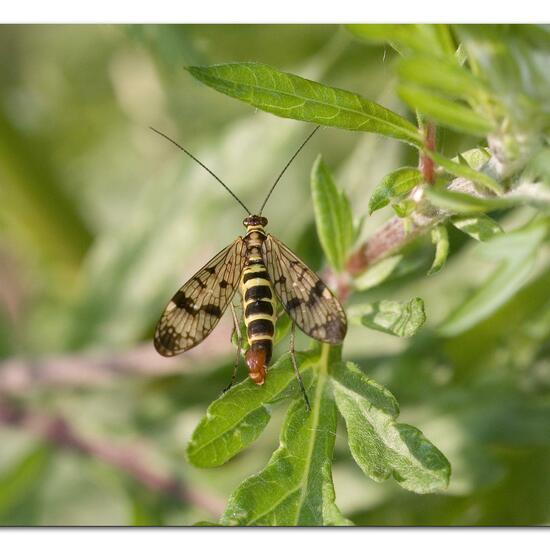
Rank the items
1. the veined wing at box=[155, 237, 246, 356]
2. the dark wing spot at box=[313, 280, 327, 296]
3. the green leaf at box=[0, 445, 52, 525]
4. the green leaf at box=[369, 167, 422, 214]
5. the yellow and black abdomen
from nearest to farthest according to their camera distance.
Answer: the green leaf at box=[369, 167, 422, 214]
the yellow and black abdomen
the dark wing spot at box=[313, 280, 327, 296]
the veined wing at box=[155, 237, 246, 356]
the green leaf at box=[0, 445, 52, 525]

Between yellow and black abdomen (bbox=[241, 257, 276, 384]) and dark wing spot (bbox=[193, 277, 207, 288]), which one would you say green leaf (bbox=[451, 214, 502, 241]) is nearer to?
yellow and black abdomen (bbox=[241, 257, 276, 384])

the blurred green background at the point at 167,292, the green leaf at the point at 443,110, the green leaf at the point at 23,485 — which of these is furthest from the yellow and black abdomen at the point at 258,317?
the green leaf at the point at 23,485

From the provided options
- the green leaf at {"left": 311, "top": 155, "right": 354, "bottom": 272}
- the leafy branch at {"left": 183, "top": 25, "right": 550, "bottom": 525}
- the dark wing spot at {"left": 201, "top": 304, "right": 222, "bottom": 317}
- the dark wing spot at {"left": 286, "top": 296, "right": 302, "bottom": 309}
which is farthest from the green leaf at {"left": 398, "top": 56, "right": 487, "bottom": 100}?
the dark wing spot at {"left": 201, "top": 304, "right": 222, "bottom": 317}

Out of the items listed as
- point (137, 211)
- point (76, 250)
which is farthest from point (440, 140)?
point (76, 250)

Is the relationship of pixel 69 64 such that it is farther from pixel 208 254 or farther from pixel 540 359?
pixel 540 359

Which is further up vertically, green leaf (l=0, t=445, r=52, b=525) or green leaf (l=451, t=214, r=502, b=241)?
green leaf (l=0, t=445, r=52, b=525)

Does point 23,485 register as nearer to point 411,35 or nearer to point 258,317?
point 258,317

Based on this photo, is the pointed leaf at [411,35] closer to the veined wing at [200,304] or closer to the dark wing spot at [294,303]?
the dark wing spot at [294,303]
